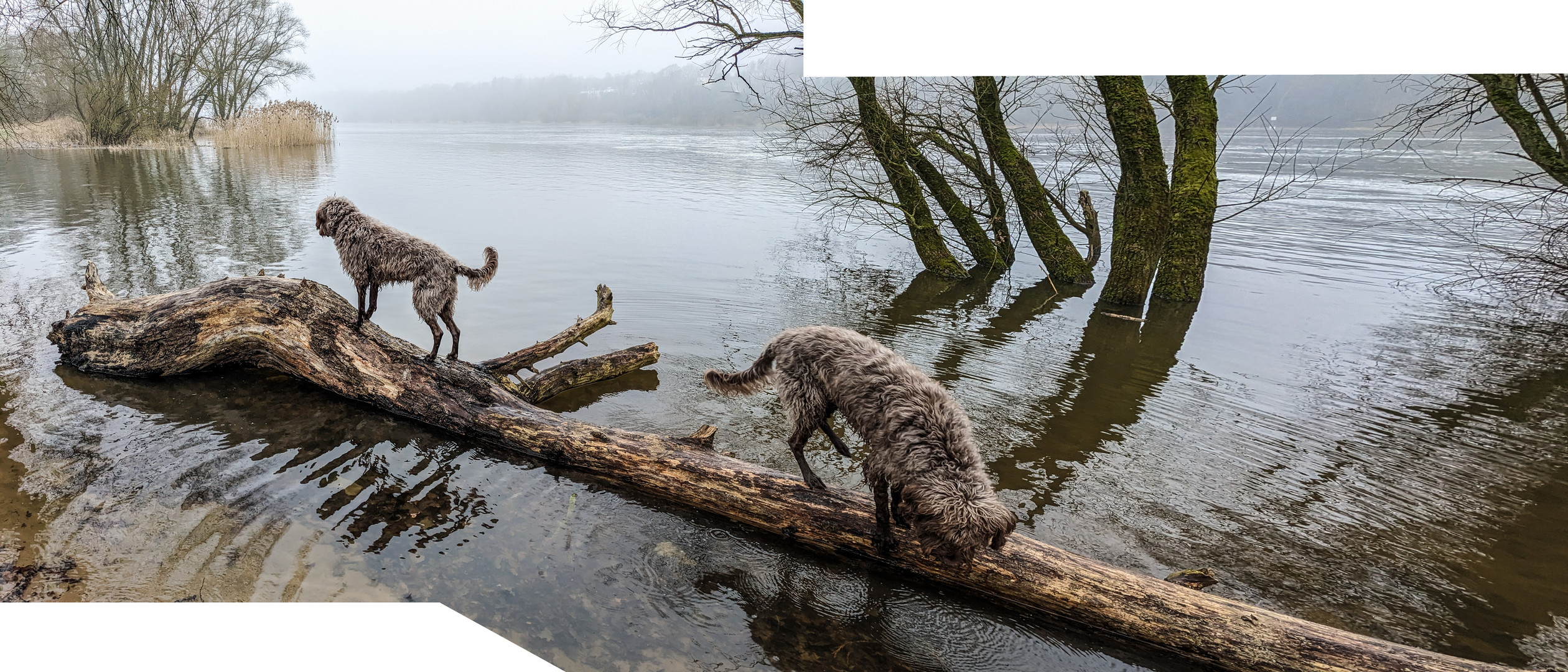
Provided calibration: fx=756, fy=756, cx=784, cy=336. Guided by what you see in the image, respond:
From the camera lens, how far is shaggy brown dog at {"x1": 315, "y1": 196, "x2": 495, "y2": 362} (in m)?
5.18

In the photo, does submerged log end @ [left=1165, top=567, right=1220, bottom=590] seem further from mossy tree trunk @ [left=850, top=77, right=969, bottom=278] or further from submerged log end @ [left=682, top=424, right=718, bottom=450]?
mossy tree trunk @ [left=850, top=77, right=969, bottom=278]

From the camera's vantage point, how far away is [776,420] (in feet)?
19.7

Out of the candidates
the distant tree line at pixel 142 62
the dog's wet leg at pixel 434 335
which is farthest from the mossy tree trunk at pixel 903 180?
the distant tree line at pixel 142 62

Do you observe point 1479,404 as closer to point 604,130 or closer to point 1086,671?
point 1086,671

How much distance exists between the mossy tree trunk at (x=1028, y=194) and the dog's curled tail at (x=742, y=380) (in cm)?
744

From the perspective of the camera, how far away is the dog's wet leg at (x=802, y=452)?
4095mm

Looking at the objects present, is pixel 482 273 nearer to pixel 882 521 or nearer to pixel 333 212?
pixel 333 212

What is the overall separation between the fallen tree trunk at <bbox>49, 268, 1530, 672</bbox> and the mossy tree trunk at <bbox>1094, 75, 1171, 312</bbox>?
24.3ft

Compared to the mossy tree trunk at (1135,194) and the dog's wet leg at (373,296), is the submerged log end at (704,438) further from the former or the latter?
the mossy tree trunk at (1135,194)

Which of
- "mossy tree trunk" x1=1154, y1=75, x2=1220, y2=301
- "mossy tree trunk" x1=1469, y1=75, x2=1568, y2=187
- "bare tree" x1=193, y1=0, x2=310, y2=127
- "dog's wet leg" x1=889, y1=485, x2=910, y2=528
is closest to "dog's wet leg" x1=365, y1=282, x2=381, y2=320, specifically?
"dog's wet leg" x1=889, y1=485, x2=910, y2=528

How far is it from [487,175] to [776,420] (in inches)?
599

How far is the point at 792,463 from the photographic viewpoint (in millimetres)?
5379

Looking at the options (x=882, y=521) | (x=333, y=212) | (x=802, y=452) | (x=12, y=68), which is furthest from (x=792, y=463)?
(x=12, y=68)

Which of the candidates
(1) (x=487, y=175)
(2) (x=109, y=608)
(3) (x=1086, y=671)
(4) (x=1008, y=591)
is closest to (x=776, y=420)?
(4) (x=1008, y=591)
